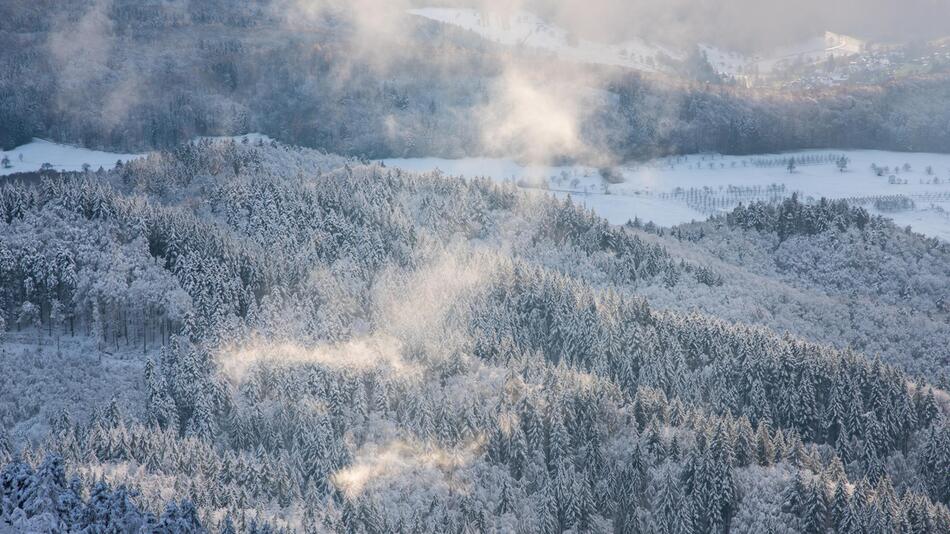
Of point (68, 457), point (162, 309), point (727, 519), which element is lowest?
Result: point (727, 519)

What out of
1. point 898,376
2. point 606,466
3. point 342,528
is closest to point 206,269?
point 342,528

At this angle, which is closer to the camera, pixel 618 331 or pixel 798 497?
pixel 798 497

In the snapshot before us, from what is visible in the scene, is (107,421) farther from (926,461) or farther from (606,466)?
(926,461)

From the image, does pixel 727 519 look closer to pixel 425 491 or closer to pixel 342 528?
pixel 425 491

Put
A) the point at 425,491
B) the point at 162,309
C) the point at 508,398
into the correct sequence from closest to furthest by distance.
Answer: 1. the point at 425,491
2. the point at 508,398
3. the point at 162,309

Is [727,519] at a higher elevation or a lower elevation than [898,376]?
lower

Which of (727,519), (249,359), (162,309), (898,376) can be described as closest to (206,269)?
(162,309)

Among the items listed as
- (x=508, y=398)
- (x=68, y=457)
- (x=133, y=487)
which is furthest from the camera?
(x=508, y=398)
